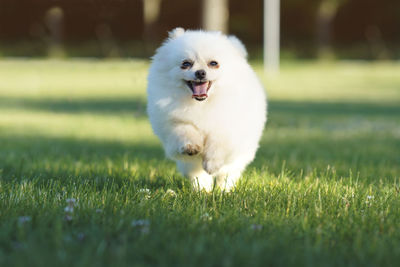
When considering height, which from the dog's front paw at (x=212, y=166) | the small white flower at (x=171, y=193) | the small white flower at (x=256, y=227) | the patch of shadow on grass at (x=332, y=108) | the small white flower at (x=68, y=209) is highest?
the dog's front paw at (x=212, y=166)

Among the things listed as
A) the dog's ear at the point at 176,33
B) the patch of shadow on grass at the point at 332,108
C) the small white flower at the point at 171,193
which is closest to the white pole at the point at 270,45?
the patch of shadow on grass at the point at 332,108

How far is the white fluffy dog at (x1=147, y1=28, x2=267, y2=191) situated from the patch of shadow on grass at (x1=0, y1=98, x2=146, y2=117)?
806 centimetres

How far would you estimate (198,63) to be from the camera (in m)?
3.94

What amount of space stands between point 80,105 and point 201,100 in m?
11.4

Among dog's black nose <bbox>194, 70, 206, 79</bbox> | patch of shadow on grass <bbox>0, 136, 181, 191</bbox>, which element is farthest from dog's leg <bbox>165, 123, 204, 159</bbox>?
patch of shadow on grass <bbox>0, 136, 181, 191</bbox>

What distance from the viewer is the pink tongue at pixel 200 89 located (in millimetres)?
3889

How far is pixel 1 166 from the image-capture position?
5.54 m

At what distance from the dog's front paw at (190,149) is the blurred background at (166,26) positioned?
34.8 meters

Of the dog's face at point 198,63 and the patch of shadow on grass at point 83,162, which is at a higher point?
the dog's face at point 198,63

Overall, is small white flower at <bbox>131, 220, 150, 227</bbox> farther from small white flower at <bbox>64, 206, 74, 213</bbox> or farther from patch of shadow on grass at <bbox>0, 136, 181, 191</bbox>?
patch of shadow on grass at <bbox>0, 136, 181, 191</bbox>

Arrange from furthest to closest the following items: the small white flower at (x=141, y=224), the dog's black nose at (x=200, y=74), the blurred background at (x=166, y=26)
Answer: the blurred background at (x=166, y=26) → the dog's black nose at (x=200, y=74) → the small white flower at (x=141, y=224)

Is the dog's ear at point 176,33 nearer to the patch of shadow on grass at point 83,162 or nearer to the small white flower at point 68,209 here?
the patch of shadow on grass at point 83,162

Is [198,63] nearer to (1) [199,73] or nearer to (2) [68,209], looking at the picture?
(1) [199,73]

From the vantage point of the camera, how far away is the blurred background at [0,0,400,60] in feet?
133
